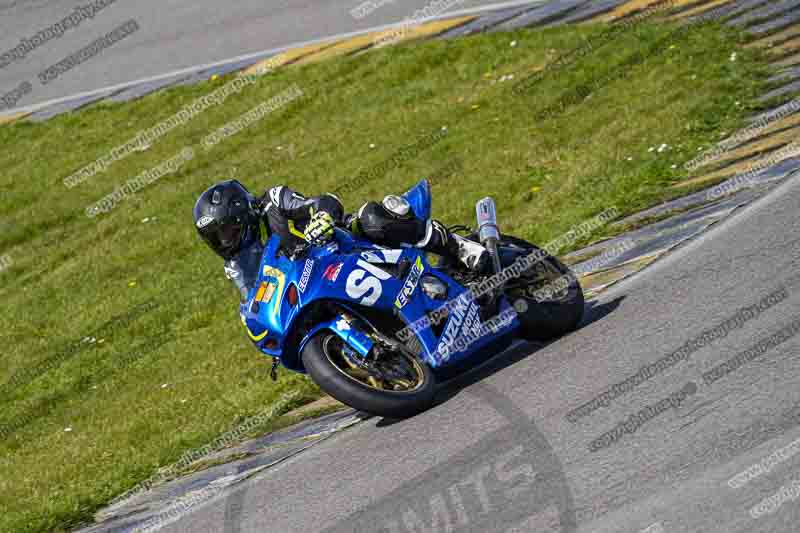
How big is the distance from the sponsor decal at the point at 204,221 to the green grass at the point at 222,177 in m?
2.20

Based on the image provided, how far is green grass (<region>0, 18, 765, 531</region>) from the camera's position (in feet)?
32.6

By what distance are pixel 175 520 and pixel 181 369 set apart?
14.4 feet

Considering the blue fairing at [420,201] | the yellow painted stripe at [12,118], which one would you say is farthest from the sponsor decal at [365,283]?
the yellow painted stripe at [12,118]

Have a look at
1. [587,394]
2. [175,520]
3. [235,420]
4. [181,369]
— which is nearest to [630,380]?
[587,394]

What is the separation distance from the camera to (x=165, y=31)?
21.1 m

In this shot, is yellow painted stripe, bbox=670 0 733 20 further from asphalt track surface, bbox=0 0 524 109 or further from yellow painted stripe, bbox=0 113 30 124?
yellow painted stripe, bbox=0 113 30 124

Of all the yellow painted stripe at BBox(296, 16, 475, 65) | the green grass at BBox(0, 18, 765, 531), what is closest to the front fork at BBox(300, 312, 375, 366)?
the green grass at BBox(0, 18, 765, 531)

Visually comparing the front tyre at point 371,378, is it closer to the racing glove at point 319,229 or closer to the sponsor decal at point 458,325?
the sponsor decal at point 458,325

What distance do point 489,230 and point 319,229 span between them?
4.58 feet

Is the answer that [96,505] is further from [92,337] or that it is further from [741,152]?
[741,152]

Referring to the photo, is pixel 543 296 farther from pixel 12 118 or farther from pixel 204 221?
pixel 12 118

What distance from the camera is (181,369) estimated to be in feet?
37.1

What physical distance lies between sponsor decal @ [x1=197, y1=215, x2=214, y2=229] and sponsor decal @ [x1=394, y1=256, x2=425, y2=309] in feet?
4.18

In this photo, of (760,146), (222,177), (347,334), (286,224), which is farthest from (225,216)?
(222,177)
